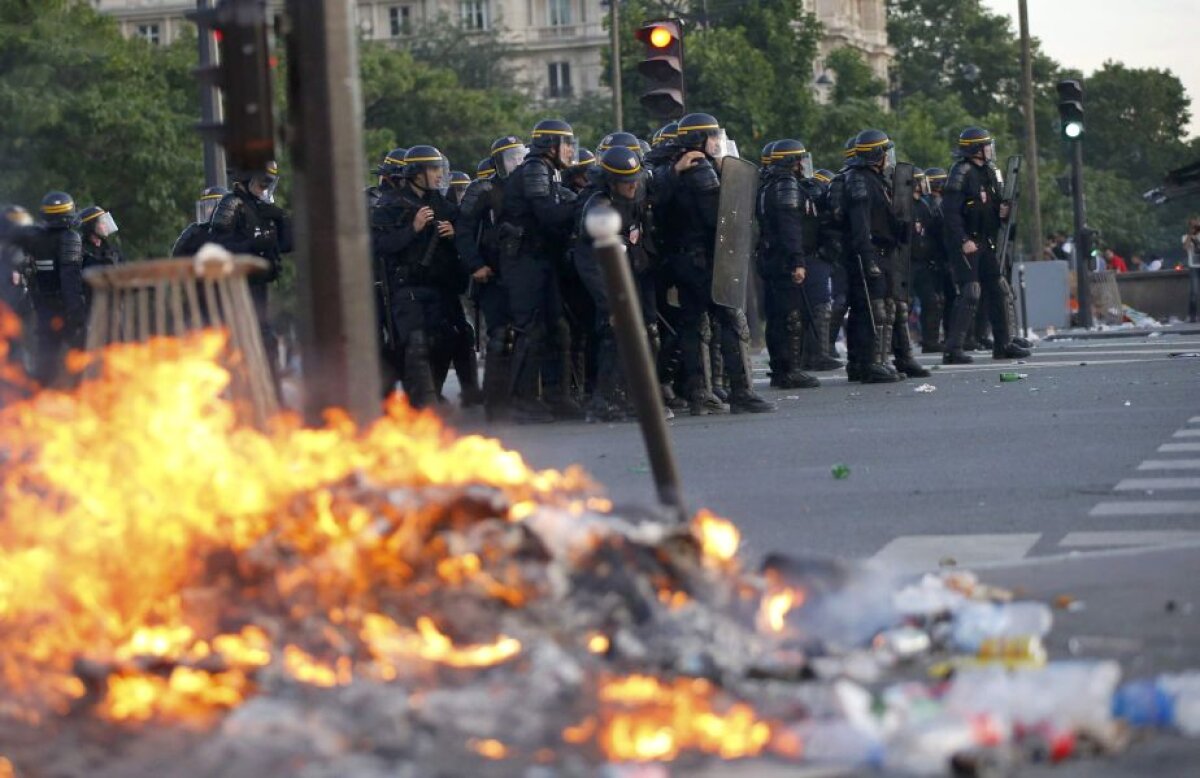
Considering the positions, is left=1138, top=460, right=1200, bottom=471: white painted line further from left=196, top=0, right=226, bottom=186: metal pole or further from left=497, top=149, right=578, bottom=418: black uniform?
left=196, top=0, right=226, bottom=186: metal pole

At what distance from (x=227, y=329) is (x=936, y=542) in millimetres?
2927

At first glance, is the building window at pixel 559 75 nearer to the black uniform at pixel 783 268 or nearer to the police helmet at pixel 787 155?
the black uniform at pixel 783 268

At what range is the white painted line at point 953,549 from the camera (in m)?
8.62

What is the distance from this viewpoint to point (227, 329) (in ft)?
26.6

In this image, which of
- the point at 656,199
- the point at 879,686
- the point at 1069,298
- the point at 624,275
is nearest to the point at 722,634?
the point at 879,686

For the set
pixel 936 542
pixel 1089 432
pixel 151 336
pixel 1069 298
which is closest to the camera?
pixel 151 336

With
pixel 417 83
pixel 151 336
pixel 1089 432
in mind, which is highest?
pixel 417 83

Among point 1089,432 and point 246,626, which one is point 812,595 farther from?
point 1089,432

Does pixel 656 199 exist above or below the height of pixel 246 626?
above

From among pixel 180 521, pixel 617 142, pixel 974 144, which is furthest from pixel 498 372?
pixel 180 521

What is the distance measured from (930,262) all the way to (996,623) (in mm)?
21448

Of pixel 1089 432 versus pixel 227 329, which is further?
pixel 1089 432

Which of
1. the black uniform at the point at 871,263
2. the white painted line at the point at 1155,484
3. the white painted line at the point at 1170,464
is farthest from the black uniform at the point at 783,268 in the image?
the white painted line at the point at 1155,484

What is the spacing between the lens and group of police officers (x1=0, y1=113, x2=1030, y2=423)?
1730 cm
